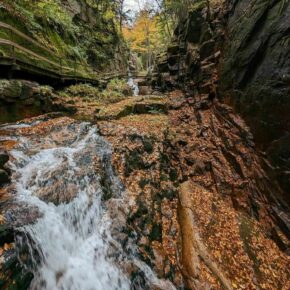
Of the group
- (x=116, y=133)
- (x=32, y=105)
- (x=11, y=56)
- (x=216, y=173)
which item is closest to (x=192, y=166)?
(x=216, y=173)

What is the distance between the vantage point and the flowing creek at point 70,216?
4848 millimetres

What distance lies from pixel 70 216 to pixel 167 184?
3705 mm

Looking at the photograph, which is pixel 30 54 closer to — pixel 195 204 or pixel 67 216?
pixel 67 216

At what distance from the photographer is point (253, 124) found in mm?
8430

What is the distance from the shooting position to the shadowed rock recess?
5293 mm

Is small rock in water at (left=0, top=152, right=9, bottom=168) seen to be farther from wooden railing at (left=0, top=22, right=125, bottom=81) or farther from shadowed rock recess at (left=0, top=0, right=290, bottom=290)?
wooden railing at (left=0, top=22, right=125, bottom=81)

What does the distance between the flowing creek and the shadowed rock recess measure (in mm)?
28

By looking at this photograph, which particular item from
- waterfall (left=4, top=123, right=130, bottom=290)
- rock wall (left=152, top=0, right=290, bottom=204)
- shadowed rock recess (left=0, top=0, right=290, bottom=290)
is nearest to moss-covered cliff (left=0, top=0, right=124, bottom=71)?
shadowed rock recess (left=0, top=0, right=290, bottom=290)

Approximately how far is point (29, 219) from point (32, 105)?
23.2 feet

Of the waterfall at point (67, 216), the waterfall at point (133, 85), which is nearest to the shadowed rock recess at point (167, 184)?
the waterfall at point (67, 216)

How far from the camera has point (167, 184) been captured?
27.4 feet

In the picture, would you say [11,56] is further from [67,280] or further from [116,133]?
[67,280]

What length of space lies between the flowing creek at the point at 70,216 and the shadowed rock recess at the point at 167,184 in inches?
1.1

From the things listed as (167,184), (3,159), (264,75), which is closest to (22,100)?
(3,159)
